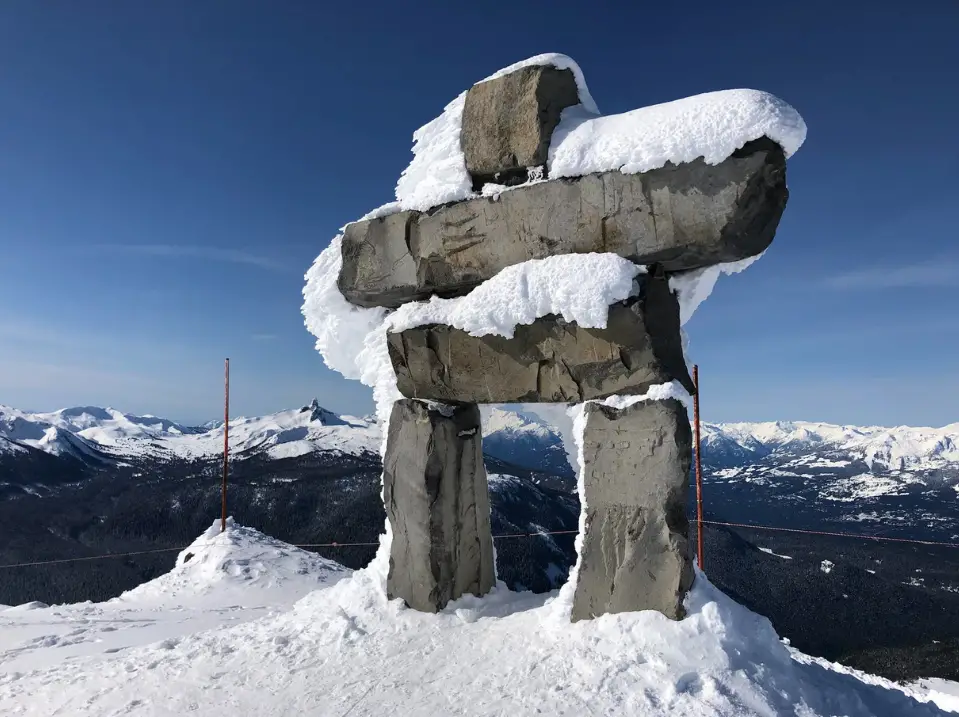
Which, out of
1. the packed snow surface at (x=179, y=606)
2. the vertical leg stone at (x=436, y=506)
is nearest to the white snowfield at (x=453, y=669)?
the packed snow surface at (x=179, y=606)

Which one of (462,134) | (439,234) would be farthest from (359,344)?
(462,134)

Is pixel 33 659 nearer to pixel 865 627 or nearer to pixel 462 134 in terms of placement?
pixel 462 134

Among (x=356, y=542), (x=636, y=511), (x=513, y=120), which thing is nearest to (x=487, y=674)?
(x=636, y=511)

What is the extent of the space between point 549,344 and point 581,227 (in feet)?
Result: 3.75

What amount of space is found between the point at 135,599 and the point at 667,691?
32.1 feet

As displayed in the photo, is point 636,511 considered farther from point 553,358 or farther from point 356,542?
point 356,542

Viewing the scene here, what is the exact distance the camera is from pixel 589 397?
5.52 metres

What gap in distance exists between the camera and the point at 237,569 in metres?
11.6

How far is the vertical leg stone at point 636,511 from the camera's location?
4.98 m

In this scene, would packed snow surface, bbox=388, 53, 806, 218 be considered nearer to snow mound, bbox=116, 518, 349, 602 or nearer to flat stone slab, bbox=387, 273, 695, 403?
flat stone slab, bbox=387, 273, 695, 403

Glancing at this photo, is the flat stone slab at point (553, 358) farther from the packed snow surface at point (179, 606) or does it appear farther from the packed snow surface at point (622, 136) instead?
the packed snow surface at point (179, 606)

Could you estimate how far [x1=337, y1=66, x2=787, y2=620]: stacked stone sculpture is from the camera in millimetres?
4969

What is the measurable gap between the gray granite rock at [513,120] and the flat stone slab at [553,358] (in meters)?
1.69

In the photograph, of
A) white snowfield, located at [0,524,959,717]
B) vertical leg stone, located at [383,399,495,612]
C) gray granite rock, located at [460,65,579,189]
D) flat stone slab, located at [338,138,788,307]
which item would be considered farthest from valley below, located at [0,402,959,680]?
gray granite rock, located at [460,65,579,189]
